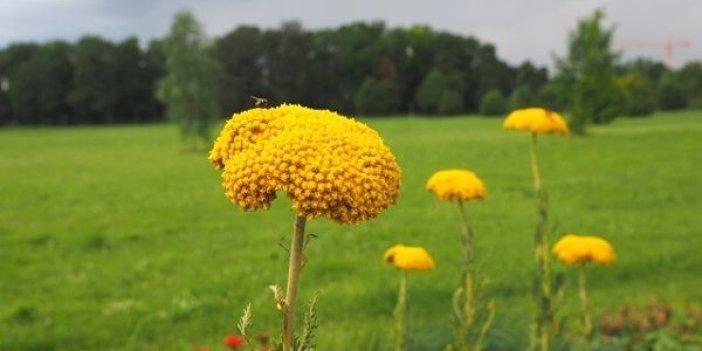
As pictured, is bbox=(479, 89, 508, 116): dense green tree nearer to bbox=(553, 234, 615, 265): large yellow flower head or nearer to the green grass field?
the green grass field

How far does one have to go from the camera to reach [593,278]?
35.2ft

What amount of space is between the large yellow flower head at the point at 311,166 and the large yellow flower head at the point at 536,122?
2.65 meters

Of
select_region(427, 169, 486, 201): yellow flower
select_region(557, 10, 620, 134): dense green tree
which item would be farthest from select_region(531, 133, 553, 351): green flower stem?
select_region(557, 10, 620, 134): dense green tree

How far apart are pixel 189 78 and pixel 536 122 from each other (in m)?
42.4

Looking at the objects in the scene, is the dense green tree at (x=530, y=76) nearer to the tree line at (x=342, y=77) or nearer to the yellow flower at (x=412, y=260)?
the tree line at (x=342, y=77)

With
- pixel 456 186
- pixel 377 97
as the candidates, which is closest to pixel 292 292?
pixel 456 186

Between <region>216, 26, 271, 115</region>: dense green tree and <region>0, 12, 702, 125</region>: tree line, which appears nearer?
<region>216, 26, 271, 115</region>: dense green tree

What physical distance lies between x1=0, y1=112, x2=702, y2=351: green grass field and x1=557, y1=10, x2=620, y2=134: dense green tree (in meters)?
19.2

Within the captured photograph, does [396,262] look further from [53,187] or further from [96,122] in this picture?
[96,122]

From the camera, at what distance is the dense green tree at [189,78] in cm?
4428

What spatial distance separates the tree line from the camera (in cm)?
8756

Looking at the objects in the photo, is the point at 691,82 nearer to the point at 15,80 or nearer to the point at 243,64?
the point at 243,64

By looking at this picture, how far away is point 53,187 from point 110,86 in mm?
78645

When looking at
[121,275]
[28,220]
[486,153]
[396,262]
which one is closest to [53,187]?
[28,220]
